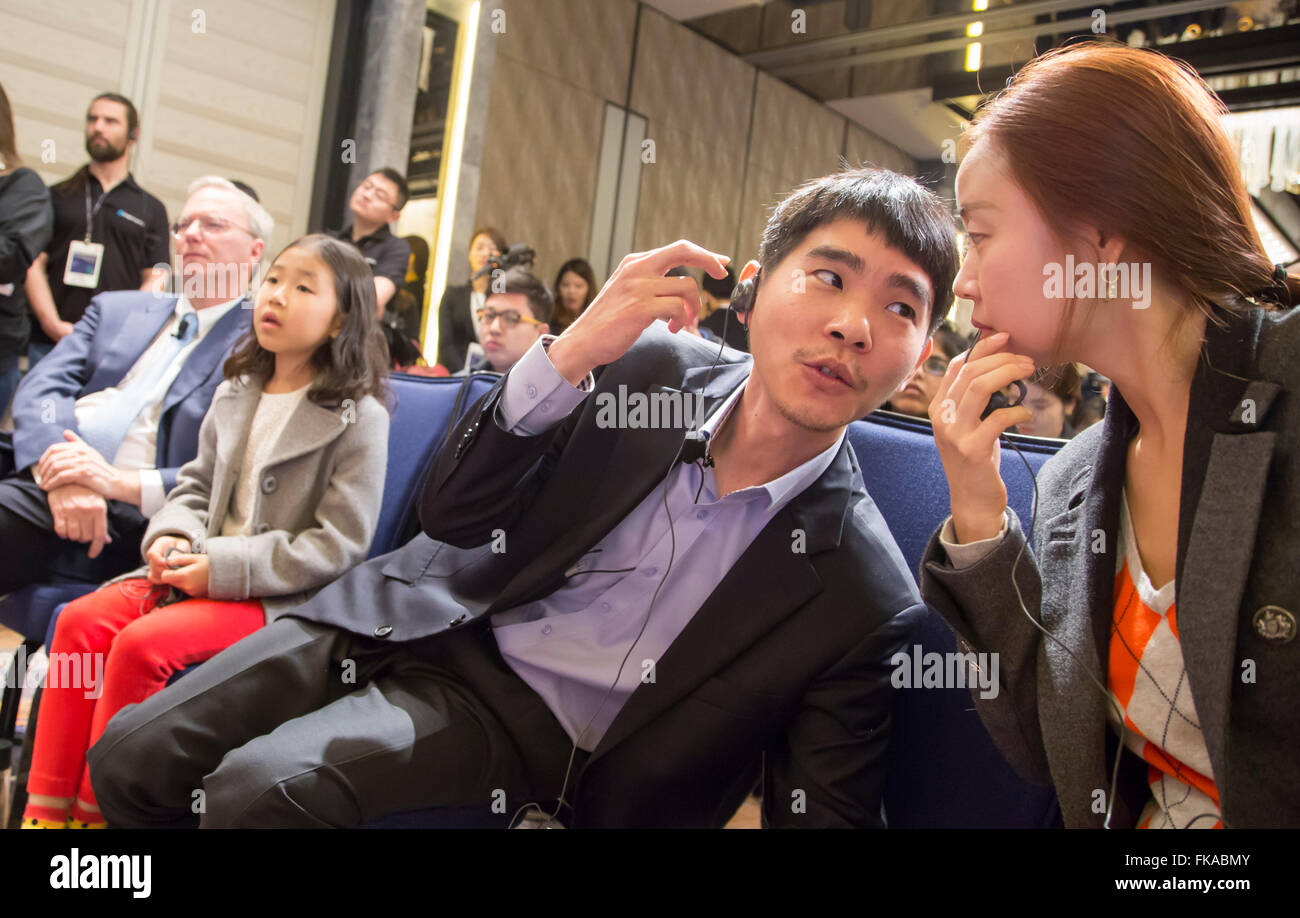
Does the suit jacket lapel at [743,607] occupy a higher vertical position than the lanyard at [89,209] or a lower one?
lower

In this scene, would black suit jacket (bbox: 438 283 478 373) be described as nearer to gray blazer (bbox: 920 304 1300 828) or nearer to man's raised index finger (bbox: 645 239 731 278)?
man's raised index finger (bbox: 645 239 731 278)

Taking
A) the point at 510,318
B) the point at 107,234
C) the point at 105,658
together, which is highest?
the point at 107,234

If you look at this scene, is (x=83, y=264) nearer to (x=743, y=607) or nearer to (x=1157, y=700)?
(x=743, y=607)

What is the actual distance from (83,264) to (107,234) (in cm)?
23

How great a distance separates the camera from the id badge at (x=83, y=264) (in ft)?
12.8

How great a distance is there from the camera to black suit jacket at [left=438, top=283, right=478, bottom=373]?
4.45 meters

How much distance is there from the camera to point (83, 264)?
393 centimetres

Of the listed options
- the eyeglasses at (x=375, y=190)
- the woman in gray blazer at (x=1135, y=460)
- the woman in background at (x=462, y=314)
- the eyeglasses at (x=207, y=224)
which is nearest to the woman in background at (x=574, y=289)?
the woman in background at (x=462, y=314)

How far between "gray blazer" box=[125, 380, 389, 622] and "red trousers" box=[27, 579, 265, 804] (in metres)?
0.08

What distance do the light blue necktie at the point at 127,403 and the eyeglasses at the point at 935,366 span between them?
2.30 metres

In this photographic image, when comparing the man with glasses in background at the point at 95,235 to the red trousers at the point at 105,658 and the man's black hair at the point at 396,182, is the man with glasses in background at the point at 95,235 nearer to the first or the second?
the man's black hair at the point at 396,182

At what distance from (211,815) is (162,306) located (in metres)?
1.75

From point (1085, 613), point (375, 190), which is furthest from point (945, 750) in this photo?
point (375, 190)
